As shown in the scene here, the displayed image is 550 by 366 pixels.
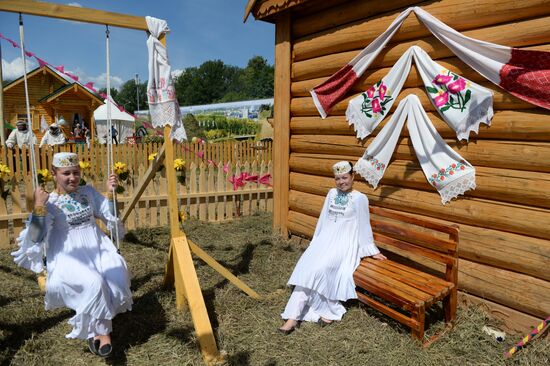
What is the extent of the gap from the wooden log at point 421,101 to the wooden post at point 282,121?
7.7 inches

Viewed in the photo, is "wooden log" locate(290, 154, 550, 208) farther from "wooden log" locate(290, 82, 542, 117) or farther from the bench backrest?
"wooden log" locate(290, 82, 542, 117)

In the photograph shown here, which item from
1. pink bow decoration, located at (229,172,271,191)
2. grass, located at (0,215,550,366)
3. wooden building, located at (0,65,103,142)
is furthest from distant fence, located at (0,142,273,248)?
wooden building, located at (0,65,103,142)

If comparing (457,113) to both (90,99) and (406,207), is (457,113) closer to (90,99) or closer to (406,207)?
(406,207)

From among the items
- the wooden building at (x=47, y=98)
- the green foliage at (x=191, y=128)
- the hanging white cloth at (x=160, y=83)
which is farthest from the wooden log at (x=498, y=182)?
the wooden building at (x=47, y=98)

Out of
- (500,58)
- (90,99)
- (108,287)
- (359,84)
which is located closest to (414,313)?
(500,58)

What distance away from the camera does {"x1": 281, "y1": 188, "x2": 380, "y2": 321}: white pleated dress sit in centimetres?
352

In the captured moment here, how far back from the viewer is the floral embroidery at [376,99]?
421 cm

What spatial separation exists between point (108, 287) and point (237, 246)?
108 inches

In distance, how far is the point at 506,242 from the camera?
3.34 m

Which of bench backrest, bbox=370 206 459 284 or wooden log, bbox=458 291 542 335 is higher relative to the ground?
bench backrest, bbox=370 206 459 284

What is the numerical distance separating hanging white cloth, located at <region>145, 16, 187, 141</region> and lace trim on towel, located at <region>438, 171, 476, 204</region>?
2605mm

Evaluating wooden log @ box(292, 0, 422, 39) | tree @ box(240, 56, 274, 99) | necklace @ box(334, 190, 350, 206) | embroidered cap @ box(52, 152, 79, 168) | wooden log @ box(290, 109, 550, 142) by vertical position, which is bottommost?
necklace @ box(334, 190, 350, 206)

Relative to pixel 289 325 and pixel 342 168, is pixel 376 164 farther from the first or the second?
pixel 289 325

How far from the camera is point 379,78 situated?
→ 438 centimetres
